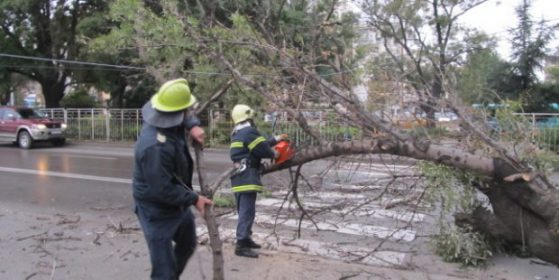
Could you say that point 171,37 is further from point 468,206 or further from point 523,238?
point 523,238

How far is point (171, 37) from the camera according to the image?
308 inches

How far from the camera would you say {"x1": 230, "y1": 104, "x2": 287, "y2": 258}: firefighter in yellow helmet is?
5.42 metres

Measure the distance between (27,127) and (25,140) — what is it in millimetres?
502

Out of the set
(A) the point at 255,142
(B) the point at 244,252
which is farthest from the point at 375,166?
(B) the point at 244,252

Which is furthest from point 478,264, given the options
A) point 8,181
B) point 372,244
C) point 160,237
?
point 8,181

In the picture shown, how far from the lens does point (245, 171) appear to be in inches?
216

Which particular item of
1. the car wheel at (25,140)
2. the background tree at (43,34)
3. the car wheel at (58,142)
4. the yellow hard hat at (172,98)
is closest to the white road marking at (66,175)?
the car wheel at (25,140)

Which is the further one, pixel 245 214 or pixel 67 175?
pixel 67 175

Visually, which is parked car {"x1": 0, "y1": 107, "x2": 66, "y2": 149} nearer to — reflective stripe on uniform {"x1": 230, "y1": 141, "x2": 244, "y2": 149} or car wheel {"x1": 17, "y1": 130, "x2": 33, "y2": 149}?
car wheel {"x1": 17, "y1": 130, "x2": 33, "y2": 149}

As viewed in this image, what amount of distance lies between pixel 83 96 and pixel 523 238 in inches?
1297

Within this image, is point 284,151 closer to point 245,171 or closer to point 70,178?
point 245,171

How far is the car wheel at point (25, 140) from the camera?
20.0 meters

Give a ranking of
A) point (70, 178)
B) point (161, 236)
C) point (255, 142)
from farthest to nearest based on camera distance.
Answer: point (70, 178), point (255, 142), point (161, 236)

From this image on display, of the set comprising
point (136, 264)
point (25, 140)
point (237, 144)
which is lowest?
point (136, 264)
